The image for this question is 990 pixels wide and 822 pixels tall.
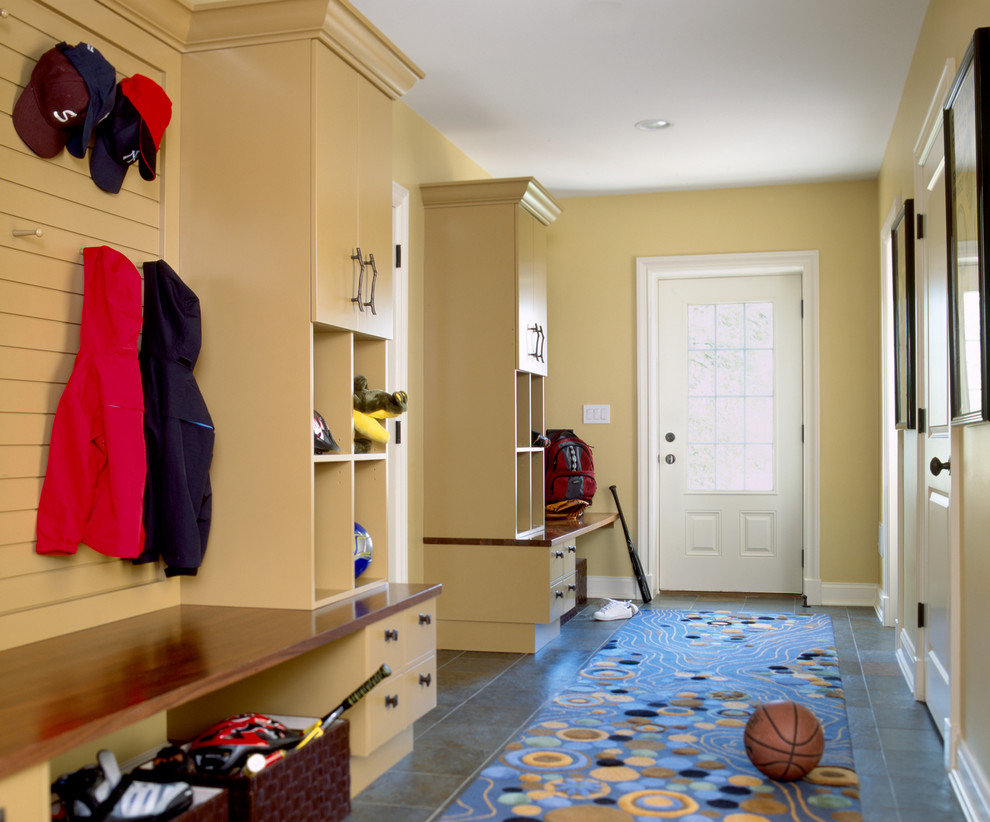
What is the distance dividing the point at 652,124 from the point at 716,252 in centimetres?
144

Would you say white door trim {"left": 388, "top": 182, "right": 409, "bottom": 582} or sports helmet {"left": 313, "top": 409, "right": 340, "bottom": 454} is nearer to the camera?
sports helmet {"left": 313, "top": 409, "right": 340, "bottom": 454}

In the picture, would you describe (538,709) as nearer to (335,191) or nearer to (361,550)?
(361,550)

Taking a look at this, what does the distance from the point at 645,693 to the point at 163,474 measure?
6.90 feet

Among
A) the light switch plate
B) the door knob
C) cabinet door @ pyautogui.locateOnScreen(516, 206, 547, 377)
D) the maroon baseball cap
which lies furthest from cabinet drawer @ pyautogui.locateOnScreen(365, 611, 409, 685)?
the light switch plate

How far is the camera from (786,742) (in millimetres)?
2668

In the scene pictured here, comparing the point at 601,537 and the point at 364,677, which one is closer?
the point at 364,677

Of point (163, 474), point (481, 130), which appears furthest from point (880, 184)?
point (163, 474)

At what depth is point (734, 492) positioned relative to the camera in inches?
241

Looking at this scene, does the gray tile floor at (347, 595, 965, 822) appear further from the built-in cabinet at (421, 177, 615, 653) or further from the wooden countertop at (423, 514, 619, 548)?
the wooden countertop at (423, 514, 619, 548)

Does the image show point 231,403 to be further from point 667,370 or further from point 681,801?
point 667,370

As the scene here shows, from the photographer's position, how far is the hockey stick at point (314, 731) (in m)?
2.05

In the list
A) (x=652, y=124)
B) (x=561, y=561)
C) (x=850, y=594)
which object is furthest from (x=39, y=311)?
(x=850, y=594)

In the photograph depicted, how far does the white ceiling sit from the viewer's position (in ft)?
11.6

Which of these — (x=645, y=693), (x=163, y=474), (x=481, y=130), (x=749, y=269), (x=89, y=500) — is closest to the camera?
(x=89, y=500)
